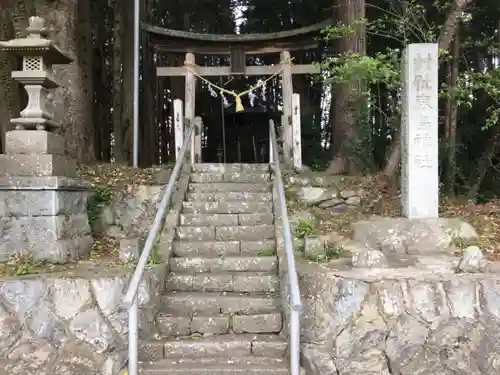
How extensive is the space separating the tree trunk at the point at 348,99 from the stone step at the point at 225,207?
9.00 ft

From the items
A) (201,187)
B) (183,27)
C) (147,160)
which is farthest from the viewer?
(183,27)

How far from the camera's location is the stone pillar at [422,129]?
244 inches

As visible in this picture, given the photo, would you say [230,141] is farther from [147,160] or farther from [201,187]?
[201,187]

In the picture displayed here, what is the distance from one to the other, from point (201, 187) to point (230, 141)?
9897 mm

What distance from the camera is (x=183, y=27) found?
16734 millimetres

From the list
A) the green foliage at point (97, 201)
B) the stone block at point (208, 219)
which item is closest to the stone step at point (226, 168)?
the green foliage at point (97, 201)

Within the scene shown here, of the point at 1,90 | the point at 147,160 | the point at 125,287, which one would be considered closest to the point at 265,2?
the point at 147,160

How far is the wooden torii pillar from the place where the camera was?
29.3 feet

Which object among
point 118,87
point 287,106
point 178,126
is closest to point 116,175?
point 178,126

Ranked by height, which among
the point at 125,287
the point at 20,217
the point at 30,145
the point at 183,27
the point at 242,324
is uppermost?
the point at 183,27

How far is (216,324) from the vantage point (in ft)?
16.3

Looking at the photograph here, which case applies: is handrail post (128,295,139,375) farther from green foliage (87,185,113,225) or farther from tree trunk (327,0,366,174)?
tree trunk (327,0,366,174)

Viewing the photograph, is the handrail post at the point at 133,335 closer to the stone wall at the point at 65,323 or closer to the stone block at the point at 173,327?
the stone wall at the point at 65,323

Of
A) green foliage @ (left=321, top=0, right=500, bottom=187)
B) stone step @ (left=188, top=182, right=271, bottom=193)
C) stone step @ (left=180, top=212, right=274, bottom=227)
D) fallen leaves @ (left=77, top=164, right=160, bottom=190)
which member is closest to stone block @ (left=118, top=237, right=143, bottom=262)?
stone step @ (left=180, top=212, right=274, bottom=227)
